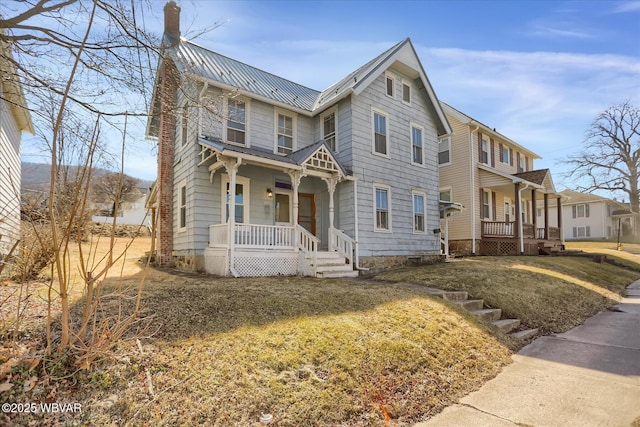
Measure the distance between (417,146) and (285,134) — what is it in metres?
6.08

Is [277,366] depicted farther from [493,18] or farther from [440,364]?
[493,18]

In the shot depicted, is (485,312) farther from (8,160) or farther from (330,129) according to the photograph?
(8,160)

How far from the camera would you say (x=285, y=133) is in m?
12.8

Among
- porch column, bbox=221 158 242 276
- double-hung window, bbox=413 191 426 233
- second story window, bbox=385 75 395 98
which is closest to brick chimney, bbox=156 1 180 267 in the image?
porch column, bbox=221 158 242 276

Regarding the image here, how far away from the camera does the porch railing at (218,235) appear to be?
963cm

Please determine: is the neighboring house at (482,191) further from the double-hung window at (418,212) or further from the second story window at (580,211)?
the second story window at (580,211)

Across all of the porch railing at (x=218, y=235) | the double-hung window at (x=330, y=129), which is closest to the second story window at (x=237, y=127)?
the porch railing at (x=218, y=235)

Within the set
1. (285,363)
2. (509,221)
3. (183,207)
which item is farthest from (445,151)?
(285,363)

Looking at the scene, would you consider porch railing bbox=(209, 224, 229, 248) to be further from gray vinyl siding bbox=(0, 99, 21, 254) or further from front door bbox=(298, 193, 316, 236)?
gray vinyl siding bbox=(0, 99, 21, 254)

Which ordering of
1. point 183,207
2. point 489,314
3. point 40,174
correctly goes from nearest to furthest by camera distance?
1. point 489,314
2. point 40,174
3. point 183,207

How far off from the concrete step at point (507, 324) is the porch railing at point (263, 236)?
6.11m

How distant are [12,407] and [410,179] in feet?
44.6

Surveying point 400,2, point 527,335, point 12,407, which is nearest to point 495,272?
point 527,335

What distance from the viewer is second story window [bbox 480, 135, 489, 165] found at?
19719 millimetres
